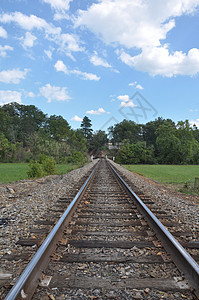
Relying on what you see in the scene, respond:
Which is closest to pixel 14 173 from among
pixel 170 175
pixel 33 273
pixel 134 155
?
pixel 170 175

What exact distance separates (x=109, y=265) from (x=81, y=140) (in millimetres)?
43940

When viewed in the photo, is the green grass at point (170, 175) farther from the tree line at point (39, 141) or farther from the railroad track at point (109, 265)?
the tree line at point (39, 141)

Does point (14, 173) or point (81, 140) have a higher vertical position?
point (81, 140)

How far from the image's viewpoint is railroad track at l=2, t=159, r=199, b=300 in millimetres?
1811

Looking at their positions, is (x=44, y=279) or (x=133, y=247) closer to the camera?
(x=44, y=279)

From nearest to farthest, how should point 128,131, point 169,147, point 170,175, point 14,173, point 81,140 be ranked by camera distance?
point 14,173
point 170,175
point 81,140
point 169,147
point 128,131

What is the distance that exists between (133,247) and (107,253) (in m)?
Answer: 0.41

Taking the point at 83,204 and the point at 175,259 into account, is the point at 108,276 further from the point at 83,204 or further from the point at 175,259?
the point at 83,204

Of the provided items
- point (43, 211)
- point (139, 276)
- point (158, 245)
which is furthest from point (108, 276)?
point (43, 211)

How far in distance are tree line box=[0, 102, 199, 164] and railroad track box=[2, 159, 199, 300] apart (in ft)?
96.2

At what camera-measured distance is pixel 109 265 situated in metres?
2.30

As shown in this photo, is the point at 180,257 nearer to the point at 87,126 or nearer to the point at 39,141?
the point at 39,141

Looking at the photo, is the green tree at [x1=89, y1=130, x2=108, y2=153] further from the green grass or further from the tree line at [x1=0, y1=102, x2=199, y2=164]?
the green grass

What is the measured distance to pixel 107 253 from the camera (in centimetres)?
258
